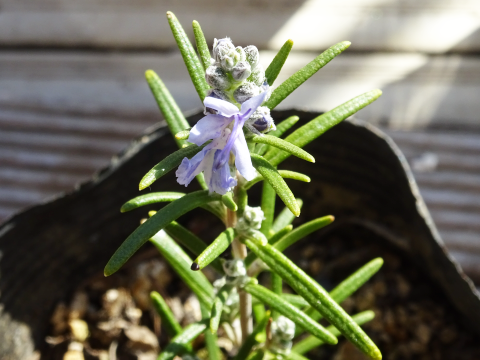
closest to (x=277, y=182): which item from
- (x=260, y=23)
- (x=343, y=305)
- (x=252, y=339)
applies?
(x=252, y=339)

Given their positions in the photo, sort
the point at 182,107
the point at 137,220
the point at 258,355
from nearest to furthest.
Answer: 1. the point at 258,355
2. the point at 137,220
3. the point at 182,107

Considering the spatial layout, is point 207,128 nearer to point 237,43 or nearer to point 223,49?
point 223,49

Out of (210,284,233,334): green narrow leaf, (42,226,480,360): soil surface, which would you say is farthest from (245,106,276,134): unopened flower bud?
(42,226,480,360): soil surface

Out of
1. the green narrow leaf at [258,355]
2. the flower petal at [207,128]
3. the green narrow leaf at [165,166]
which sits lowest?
the green narrow leaf at [258,355]

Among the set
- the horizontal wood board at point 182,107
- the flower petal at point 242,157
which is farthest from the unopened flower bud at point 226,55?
the horizontal wood board at point 182,107

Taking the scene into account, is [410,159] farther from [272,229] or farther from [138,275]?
[138,275]

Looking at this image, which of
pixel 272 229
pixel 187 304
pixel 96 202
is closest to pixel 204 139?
pixel 272 229

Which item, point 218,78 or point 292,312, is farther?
point 292,312

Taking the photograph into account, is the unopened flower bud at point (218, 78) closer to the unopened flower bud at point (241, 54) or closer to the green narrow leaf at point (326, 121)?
the unopened flower bud at point (241, 54)
